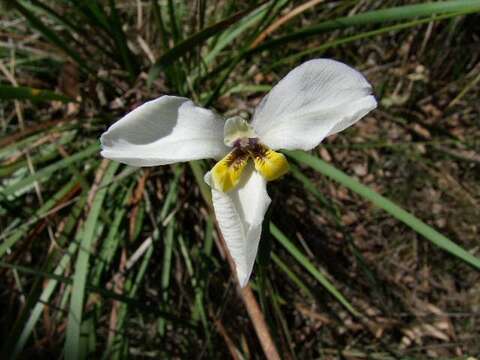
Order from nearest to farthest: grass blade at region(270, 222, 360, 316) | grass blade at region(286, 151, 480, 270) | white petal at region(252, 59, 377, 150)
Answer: white petal at region(252, 59, 377, 150) → grass blade at region(286, 151, 480, 270) → grass blade at region(270, 222, 360, 316)

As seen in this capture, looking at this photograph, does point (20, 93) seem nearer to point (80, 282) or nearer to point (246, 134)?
point (80, 282)

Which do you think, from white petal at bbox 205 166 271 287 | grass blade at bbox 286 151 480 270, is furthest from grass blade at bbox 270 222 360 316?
white petal at bbox 205 166 271 287

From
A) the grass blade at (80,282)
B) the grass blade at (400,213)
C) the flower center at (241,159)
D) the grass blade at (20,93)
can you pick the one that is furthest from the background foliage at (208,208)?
the flower center at (241,159)

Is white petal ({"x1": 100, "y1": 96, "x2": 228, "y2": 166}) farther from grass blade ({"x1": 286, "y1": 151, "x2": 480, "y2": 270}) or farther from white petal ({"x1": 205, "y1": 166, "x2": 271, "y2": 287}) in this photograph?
grass blade ({"x1": 286, "y1": 151, "x2": 480, "y2": 270})

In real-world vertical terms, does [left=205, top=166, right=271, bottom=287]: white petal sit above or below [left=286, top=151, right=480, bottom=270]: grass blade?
above

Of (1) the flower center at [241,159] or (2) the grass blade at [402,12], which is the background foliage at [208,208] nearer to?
(2) the grass blade at [402,12]

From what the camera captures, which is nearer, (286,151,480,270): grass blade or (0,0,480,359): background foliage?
(286,151,480,270): grass blade

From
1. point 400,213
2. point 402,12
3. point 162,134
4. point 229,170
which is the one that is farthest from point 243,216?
point 402,12
